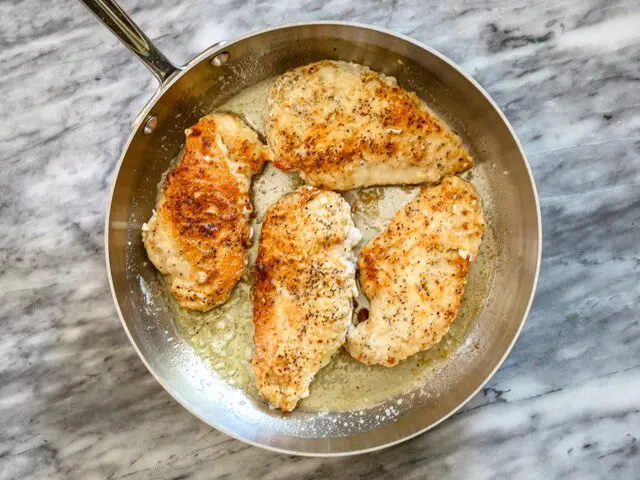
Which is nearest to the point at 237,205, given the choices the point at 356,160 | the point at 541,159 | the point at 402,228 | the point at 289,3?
the point at 356,160

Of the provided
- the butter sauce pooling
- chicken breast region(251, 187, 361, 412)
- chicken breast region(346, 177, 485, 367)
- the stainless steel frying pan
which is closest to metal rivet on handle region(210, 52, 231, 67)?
the stainless steel frying pan

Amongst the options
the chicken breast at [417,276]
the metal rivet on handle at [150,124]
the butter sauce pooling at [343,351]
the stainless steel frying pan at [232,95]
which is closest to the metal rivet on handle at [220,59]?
the stainless steel frying pan at [232,95]

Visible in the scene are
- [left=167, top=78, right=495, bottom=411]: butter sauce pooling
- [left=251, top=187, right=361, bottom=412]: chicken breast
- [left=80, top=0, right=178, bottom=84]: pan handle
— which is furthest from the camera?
[left=167, top=78, right=495, bottom=411]: butter sauce pooling

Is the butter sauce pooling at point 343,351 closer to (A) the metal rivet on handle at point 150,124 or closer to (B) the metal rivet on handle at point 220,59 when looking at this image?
(B) the metal rivet on handle at point 220,59

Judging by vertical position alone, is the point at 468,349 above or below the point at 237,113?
below

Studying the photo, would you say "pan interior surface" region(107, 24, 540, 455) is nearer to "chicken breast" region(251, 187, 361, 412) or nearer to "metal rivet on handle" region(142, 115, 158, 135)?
"metal rivet on handle" region(142, 115, 158, 135)

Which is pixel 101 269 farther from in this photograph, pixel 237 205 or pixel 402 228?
pixel 402 228
